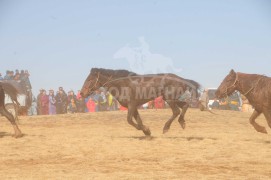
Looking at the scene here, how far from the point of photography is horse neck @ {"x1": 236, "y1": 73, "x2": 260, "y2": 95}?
34.2 ft

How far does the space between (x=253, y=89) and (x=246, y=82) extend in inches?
10.6

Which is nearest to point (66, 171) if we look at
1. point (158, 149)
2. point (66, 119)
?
point (158, 149)

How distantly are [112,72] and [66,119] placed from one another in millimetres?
7857

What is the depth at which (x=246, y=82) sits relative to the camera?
10.5 metres

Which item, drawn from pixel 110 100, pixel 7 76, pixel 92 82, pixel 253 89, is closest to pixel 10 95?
pixel 92 82

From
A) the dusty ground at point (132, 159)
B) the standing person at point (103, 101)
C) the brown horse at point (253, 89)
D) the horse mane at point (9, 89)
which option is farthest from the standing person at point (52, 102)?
the brown horse at point (253, 89)

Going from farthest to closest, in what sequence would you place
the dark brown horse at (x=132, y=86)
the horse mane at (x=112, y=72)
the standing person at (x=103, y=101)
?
the standing person at (x=103, y=101), the horse mane at (x=112, y=72), the dark brown horse at (x=132, y=86)

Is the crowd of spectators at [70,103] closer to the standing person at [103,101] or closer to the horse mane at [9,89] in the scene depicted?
the standing person at [103,101]

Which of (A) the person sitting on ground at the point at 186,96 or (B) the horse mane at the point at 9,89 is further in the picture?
(B) the horse mane at the point at 9,89

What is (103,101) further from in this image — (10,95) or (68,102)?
(10,95)

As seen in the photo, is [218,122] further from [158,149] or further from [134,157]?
[134,157]

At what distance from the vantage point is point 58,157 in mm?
8039

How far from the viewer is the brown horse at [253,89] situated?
1018 cm

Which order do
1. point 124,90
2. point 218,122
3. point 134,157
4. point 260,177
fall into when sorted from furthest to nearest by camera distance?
point 218,122 < point 124,90 < point 134,157 < point 260,177
